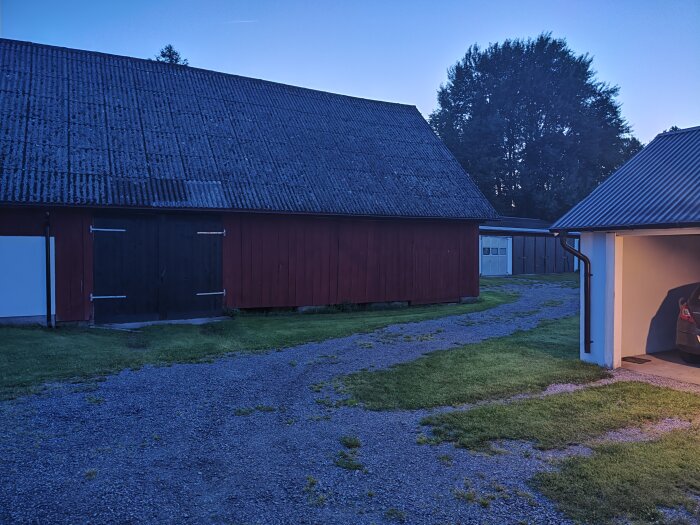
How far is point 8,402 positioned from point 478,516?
5.75 m

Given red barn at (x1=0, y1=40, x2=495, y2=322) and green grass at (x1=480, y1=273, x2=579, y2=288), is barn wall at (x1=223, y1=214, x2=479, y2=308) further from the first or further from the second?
green grass at (x1=480, y1=273, x2=579, y2=288)

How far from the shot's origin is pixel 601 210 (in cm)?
921

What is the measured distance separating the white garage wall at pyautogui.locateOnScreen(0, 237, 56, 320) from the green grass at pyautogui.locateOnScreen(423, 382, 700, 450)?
10110 mm

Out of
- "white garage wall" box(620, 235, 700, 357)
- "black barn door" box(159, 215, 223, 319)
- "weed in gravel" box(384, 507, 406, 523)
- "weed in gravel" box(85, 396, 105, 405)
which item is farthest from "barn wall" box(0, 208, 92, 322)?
"white garage wall" box(620, 235, 700, 357)

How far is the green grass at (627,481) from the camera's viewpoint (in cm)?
404

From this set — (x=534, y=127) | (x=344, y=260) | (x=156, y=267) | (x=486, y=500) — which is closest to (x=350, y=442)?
(x=486, y=500)

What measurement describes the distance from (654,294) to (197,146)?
461 inches

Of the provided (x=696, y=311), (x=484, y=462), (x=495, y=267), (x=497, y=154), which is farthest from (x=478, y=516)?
(x=497, y=154)

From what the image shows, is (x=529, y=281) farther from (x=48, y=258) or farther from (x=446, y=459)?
(x=446, y=459)

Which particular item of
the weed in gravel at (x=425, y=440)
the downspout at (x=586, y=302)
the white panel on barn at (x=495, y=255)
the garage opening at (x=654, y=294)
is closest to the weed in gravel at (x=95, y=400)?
the weed in gravel at (x=425, y=440)

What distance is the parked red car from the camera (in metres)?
8.62

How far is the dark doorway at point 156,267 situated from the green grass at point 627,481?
11110 mm

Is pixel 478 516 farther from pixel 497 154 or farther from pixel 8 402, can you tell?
pixel 497 154

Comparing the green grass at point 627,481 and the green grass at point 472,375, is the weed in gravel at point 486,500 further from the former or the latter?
the green grass at point 472,375
